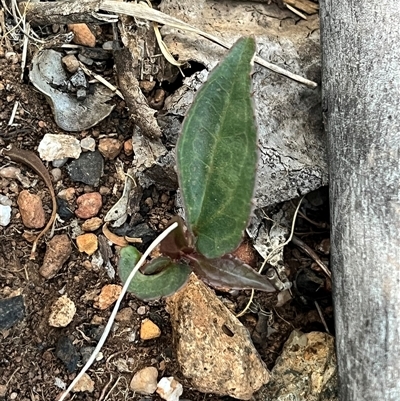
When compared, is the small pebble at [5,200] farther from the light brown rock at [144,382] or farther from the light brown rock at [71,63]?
the light brown rock at [144,382]

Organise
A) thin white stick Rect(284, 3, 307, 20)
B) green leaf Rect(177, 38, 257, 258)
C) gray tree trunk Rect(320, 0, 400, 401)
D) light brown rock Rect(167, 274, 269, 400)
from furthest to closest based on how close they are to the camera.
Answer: thin white stick Rect(284, 3, 307, 20)
light brown rock Rect(167, 274, 269, 400)
gray tree trunk Rect(320, 0, 400, 401)
green leaf Rect(177, 38, 257, 258)

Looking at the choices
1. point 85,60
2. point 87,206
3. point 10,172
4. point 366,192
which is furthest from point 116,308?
point 85,60

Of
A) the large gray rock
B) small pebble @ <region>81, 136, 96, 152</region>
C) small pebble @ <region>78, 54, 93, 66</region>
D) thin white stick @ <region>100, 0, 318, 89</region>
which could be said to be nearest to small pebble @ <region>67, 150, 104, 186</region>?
small pebble @ <region>81, 136, 96, 152</region>

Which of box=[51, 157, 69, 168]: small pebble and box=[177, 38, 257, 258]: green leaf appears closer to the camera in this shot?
box=[177, 38, 257, 258]: green leaf

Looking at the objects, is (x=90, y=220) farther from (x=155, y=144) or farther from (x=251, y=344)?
(x=251, y=344)

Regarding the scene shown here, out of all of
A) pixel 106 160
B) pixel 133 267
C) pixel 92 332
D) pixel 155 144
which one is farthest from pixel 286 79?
pixel 92 332

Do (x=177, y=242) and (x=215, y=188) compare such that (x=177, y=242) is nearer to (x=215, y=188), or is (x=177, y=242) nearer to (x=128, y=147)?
(x=215, y=188)

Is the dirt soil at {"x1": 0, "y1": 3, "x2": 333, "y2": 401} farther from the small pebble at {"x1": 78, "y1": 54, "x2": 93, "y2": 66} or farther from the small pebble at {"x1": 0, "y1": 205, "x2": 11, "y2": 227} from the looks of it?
the small pebble at {"x1": 78, "y1": 54, "x2": 93, "y2": 66}

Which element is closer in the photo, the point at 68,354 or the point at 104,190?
the point at 68,354
